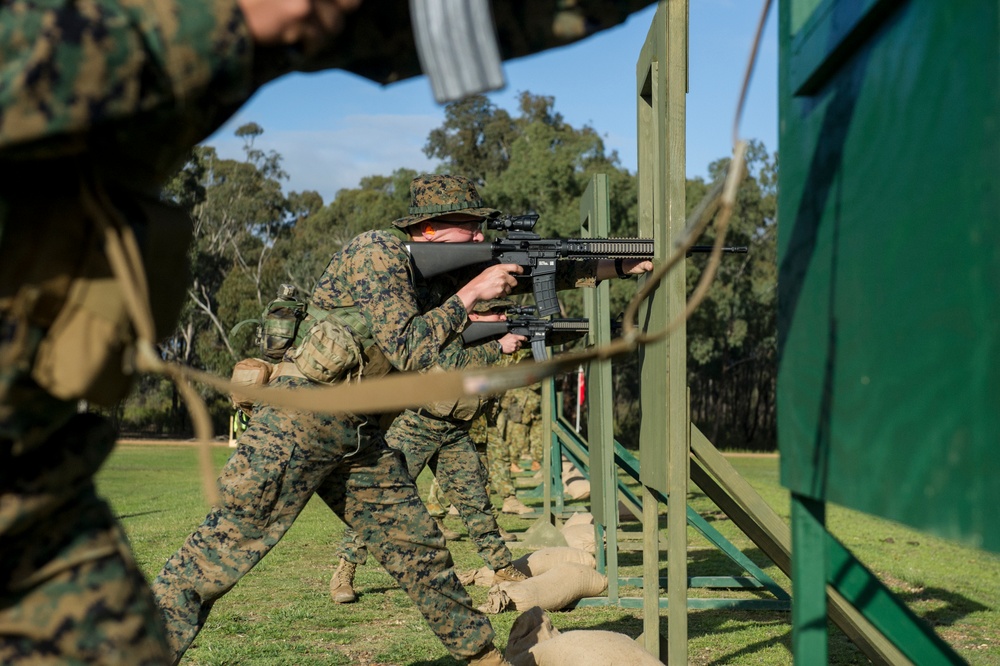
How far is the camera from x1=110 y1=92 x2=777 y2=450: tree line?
3172cm

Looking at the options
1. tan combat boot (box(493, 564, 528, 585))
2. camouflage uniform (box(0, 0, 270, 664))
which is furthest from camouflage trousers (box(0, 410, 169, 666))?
tan combat boot (box(493, 564, 528, 585))

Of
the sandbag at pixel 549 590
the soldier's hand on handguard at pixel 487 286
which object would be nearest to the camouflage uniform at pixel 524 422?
the sandbag at pixel 549 590

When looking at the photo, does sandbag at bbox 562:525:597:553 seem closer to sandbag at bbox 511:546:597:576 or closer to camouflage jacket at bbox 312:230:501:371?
sandbag at bbox 511:546:597:576

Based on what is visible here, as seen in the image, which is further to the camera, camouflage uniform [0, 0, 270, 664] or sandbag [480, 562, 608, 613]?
sandbag [480, 562, 608, 613]

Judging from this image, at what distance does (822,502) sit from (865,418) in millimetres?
259

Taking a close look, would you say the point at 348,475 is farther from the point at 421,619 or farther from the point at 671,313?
the point at 421,619

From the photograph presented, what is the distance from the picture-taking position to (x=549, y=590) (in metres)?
5.57

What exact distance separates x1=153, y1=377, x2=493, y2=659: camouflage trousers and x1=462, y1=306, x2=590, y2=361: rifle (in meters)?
2.56

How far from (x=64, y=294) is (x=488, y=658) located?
8.43ft

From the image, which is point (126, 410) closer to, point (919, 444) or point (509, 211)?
point (509, 211)


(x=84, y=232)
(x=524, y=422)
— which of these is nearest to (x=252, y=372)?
(x=84, y=232)

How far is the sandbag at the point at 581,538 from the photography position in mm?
7383

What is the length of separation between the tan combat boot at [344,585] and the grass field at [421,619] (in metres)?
0.09

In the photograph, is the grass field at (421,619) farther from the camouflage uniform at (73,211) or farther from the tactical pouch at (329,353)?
the camouflage uniform at (73,211)
